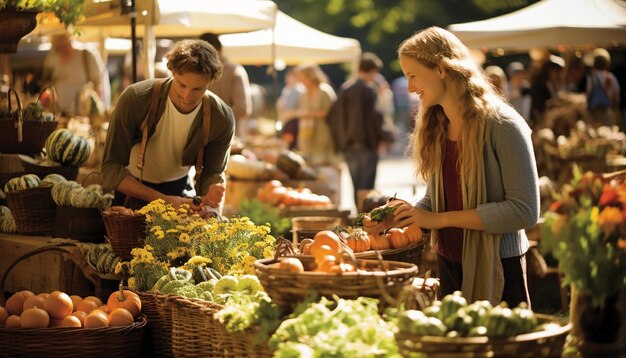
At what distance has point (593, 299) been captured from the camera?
10.9 feet

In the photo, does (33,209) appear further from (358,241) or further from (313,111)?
(313,111)

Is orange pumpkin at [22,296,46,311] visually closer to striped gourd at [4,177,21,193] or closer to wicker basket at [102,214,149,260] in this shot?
wicker basket at [102,214,149,260]

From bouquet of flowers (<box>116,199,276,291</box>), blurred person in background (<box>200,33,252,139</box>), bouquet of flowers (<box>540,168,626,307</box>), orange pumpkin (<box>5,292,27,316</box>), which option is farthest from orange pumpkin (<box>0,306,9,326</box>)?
blurred person in background (<box>200,33,252,139</box>)

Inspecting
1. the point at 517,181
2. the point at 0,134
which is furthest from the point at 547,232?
the point at 0,134

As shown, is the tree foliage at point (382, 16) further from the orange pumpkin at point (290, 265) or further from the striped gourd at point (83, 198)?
the orange pumpkin at point (290, 265)

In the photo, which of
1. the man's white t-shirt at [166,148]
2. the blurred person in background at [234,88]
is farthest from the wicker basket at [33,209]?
the blurred person in background at [234,88]

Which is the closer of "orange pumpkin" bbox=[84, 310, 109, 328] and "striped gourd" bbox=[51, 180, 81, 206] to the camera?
"orange pumpkin" bbox=[84, 310, 109, 328]

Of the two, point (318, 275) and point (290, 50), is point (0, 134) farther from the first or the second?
point (290, 50)

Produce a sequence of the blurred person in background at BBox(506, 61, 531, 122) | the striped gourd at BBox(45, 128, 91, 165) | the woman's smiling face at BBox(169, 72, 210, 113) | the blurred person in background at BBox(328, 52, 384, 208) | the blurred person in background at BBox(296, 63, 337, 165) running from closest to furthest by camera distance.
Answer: the woman's smiling face at BBox(169, 72, 210, 113) → the striped gourd at BBox(45, 128, 91, 165) → the blurred person in background at BBox(328, 52, 384, 208) → the blurred person in background at BBox(296, 63, 337, 165) → the blurred person in background at BBox(506, 61, 531, 122)

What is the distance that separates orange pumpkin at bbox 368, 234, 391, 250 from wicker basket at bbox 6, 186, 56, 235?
2.38m

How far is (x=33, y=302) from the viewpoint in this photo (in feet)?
16.6

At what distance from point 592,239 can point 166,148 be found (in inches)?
128

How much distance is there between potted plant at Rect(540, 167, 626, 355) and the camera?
10.8 ft

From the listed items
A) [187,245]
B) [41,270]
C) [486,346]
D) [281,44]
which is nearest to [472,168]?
[486,346]
